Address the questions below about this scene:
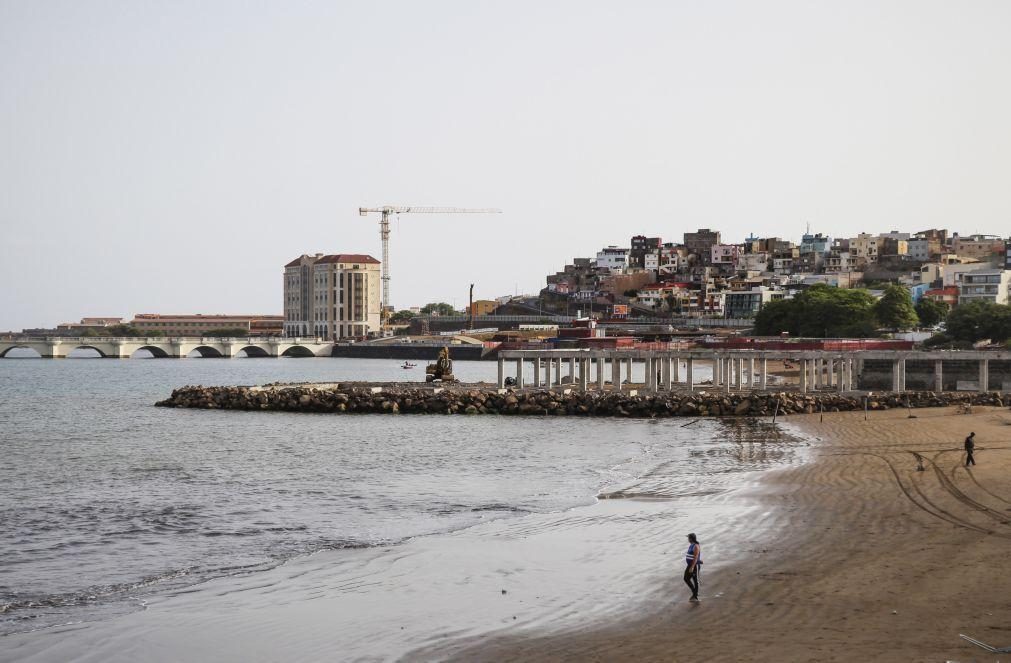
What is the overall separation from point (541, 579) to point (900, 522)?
8474 mm

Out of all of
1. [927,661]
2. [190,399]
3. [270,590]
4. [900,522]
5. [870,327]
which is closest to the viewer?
[927,661]

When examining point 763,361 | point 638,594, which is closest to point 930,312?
point 763,361

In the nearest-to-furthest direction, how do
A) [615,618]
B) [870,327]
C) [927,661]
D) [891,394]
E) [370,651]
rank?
[927,661] → [370,651] → [615,618] → [891,394] → [870,327]

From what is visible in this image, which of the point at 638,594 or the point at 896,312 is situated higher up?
the point at 896,312

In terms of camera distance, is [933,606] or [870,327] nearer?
[933,606]

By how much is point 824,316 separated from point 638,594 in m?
115

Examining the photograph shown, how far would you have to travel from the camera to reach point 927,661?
1356cm

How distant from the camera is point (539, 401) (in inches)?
2502

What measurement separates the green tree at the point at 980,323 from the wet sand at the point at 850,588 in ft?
255

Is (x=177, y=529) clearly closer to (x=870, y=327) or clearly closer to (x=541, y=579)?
(x=541, y=579)

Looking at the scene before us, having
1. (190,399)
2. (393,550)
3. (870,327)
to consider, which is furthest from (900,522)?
(870,327)

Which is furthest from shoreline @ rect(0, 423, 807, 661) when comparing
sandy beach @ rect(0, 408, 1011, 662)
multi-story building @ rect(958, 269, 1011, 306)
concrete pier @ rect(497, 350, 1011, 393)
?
multi-story building @ rect(958, 269, 1011, 306)

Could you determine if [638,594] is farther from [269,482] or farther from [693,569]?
[269,482]

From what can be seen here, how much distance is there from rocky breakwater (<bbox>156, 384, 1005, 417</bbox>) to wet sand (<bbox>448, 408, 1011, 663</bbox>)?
92.6 feet
